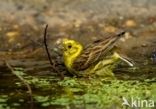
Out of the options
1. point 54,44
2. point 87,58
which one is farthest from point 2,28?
point 87,58

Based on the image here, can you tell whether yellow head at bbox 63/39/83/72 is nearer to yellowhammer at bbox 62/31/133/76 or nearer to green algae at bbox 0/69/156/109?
yellowhammer at bbox 62/31/133/76

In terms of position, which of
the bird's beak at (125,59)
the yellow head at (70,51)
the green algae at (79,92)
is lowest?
the green algae at (79,92)

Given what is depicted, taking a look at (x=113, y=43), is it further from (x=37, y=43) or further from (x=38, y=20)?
(x=38, y=20)

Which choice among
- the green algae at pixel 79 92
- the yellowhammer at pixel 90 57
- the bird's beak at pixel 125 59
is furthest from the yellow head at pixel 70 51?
the bird's beak at pixel 125 59

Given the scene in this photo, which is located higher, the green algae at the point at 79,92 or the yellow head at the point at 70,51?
the yellow head at the point at 70,51

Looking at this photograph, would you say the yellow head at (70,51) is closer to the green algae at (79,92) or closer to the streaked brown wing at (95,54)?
the streaked brown wing at (95,54)

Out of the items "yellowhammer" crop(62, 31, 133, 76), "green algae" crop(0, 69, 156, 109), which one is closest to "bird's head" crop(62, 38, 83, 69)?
"yellowhammer" crop(62, 31, 133, 76)

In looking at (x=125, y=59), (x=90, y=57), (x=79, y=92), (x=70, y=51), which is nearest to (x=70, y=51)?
(x=70, y=51)
